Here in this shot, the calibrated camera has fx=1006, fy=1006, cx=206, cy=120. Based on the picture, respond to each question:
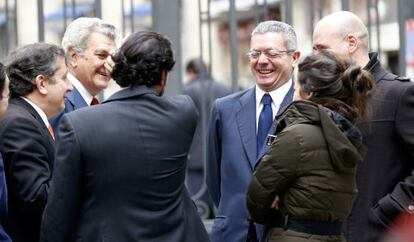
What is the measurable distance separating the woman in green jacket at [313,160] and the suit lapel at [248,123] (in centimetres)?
72

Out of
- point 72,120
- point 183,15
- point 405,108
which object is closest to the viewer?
point 72,120

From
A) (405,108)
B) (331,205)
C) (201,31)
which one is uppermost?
(201,31)

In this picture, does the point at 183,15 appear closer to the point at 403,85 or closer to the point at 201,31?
the point at 201,31

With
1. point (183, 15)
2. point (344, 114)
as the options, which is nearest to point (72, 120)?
point (344, 114)

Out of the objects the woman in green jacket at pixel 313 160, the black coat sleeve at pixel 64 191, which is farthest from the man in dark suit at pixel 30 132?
the woman in green jacket at pixel 313 160

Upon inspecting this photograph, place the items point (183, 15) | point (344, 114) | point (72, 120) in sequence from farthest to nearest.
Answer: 1. point (183, 15)
2. point (344, 114)
3. point (72, 120)

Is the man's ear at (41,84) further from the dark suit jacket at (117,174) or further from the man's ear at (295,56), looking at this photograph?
the man's ear at (295,56)

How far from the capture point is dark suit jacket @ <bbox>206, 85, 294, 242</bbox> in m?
4.97

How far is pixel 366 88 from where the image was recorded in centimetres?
430

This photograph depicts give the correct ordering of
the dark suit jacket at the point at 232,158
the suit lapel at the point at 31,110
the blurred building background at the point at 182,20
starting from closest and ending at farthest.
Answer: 1. the suit lapel at the point at 31,110
2. the dark suit jacket at the point at 232,158
3. the blurred building background at the point at 182,20

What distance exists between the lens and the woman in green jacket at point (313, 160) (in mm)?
4066

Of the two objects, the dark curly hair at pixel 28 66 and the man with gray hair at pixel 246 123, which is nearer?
the dark curly hair at pixel 28 66

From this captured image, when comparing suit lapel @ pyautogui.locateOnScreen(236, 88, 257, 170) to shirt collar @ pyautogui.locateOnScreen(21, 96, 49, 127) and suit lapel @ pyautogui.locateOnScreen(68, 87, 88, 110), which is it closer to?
suit lapel @ pyautogui.locateOnScreen(68, 87, 88, 110)

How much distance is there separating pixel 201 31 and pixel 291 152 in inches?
80.7
